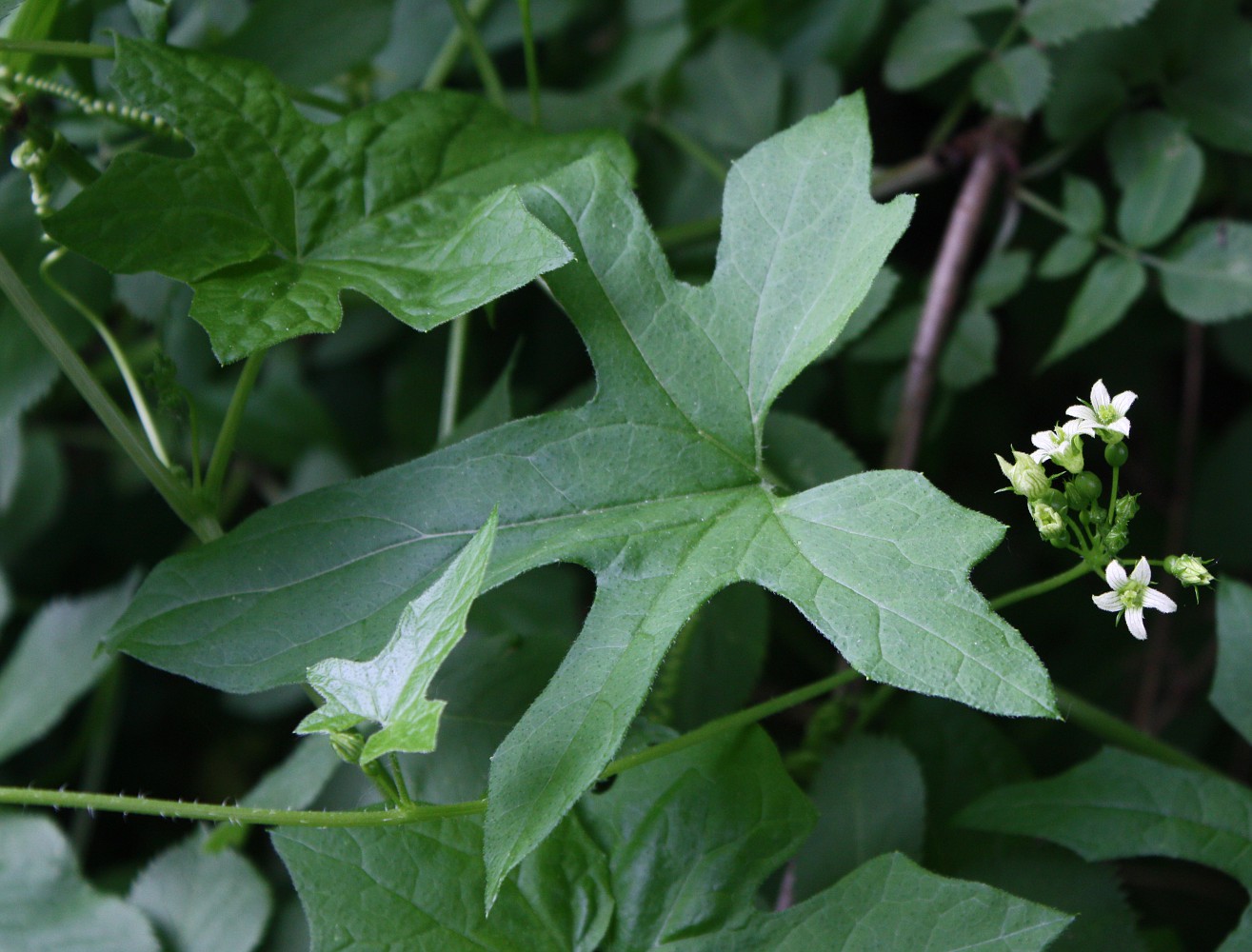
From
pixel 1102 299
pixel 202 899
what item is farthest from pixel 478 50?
pixel 202 899

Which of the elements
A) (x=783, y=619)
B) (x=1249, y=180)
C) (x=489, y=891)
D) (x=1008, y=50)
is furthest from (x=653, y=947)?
(x=1249, y=180)

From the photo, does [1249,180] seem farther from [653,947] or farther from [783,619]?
[653,947]

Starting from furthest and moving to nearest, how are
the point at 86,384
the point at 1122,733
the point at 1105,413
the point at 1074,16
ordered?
the point at 1074,16, the point at 1122,733, the point at 86,384, the point at 1105,413

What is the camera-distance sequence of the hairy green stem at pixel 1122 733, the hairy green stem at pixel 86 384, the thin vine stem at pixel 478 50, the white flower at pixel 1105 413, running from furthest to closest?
the thin vine stem at pixel 478 50
the hairy green stem at pixel 1122 733
the hairy green stem at pixel 86 384
the white flower at pixel 1105 413

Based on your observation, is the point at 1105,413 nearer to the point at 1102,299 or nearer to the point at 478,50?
the point at 1102,299

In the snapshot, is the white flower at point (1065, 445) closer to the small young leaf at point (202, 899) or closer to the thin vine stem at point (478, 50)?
A: the thin vine stem at point (478, 50)

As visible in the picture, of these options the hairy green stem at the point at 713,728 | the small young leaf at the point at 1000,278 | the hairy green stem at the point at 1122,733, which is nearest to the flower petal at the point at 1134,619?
the hairy green stem at the point at 713,728

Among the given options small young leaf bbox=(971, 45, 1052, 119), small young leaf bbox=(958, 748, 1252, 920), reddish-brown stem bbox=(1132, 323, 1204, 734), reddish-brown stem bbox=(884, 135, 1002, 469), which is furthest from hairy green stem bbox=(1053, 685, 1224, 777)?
small young leaf bbox=(971, 45, 1052, 119)
